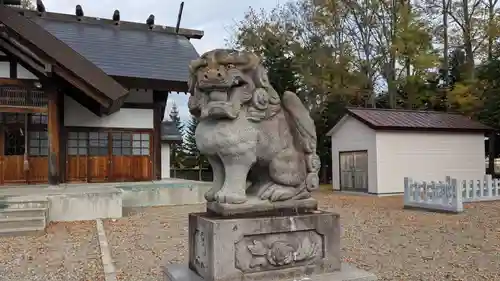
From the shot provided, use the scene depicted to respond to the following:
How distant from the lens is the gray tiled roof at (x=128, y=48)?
12703 millimetres

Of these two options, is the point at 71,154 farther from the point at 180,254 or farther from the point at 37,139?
the point at 180,254

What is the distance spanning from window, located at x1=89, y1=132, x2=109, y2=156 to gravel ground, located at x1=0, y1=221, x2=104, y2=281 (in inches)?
196

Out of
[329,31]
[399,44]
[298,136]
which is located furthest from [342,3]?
[298,136]

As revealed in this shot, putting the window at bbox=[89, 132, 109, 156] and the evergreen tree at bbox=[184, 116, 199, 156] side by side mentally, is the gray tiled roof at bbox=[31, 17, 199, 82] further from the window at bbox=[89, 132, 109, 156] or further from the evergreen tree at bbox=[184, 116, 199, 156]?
the evergreen tree at bbox=[184, 116, 199, 156]

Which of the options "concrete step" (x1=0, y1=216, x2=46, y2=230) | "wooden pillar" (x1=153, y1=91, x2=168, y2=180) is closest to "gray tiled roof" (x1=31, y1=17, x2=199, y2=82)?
"wooden pillar" (x1=153, y1=91, x2=168, y2=180)

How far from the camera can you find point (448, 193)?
10234mm

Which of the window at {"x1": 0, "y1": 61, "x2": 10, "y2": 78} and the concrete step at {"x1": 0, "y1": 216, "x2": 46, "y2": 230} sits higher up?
the window at {"x1": 0, "y1": 61, "x2": 10, "y2": 78}

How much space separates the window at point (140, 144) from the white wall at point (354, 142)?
25.1 ft

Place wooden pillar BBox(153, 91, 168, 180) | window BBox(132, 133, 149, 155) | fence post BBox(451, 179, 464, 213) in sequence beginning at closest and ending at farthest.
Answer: fence post BBox(451, 179, 464, 213) < window BBox(132, 133, 149, 155) < wooden pillar BBox(153, 91, 168, 180)

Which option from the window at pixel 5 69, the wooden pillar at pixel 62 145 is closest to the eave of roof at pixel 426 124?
the wooden pillar at pixel 62 145

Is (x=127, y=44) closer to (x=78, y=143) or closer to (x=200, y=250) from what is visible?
(x=78, y=143)

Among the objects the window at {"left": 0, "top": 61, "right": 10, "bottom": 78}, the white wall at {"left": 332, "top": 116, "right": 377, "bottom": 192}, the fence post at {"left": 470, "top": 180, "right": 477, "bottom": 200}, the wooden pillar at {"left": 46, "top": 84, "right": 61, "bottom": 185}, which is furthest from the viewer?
the white wall at {"left": 332, "top": 116, "right": 377, "bottom": 192}

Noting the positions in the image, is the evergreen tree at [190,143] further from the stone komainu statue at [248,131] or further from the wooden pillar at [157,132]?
the stone komainu statue at [248,131]

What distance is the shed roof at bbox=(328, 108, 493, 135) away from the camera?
14719mm
